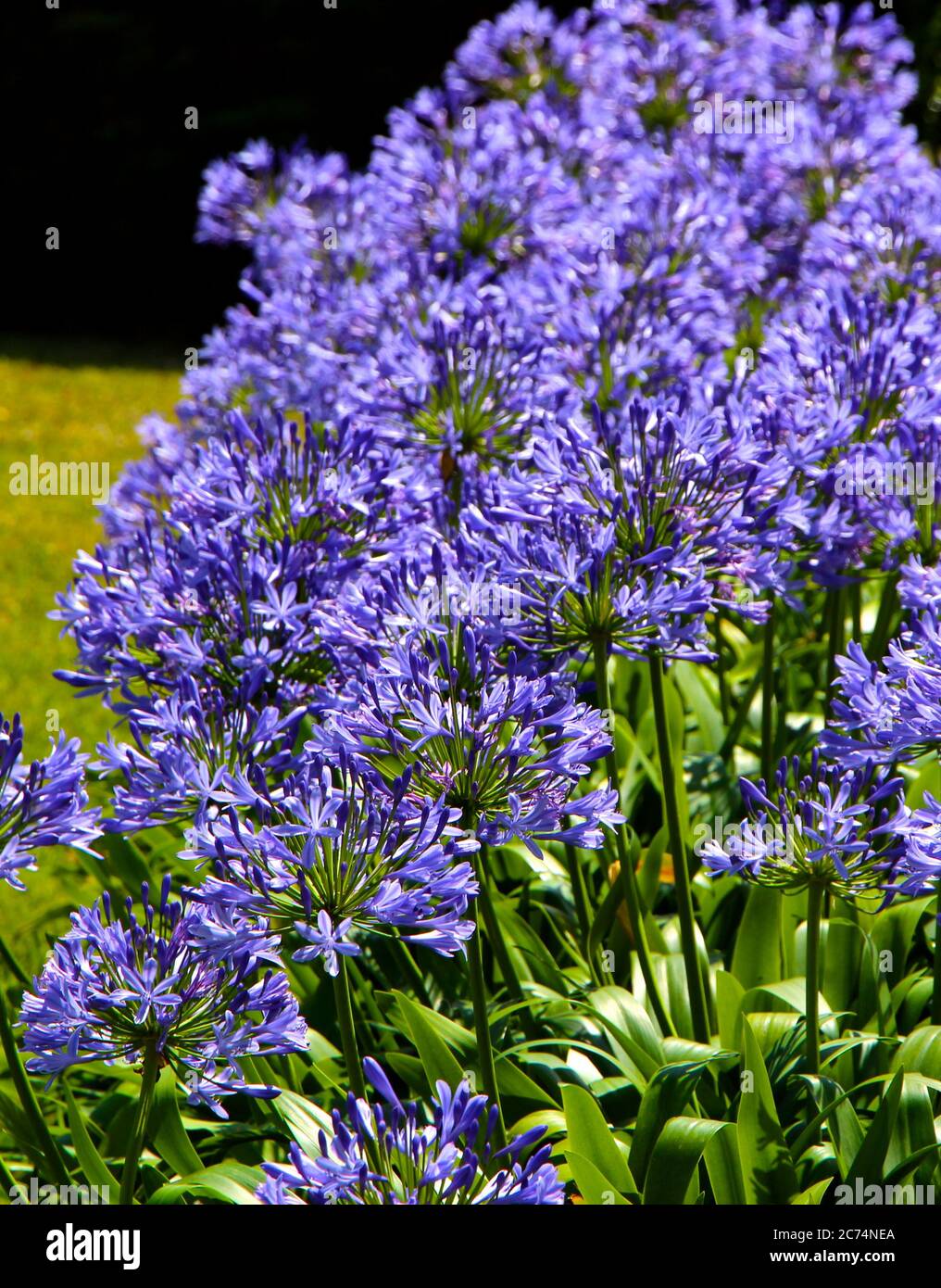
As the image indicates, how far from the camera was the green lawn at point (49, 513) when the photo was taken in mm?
5641

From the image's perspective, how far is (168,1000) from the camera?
2.16m

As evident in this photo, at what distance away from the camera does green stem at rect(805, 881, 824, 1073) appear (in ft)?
8.46

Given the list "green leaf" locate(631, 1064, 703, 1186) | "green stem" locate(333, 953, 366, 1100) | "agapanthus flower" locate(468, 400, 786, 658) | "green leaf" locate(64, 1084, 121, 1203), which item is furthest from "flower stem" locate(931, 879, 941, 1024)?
"green leaf" locate(64, 1084, 121, 1203)

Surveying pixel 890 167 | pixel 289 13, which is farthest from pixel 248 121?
pixel 890 167

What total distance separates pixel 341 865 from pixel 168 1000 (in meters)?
0.36

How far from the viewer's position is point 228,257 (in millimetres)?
16781

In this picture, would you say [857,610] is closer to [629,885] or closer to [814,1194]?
[629,885]

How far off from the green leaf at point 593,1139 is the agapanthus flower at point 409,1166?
1.69 feet

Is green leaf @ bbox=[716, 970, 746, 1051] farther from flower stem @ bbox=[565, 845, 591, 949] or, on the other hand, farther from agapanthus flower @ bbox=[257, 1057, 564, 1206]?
agapanthus flower @ bbox=[257, 1057, 564, 1206]

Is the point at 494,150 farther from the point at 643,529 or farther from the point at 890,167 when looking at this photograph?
the point at 643,529

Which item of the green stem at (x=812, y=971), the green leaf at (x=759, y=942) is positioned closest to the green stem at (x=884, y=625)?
the green leaf at (x=759, y=942)

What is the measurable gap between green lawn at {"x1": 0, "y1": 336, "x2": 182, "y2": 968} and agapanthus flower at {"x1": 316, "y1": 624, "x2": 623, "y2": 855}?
66.6 inches

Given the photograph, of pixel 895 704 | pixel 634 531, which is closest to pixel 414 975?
pixel 634 531

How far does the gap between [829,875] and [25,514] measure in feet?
28.8
